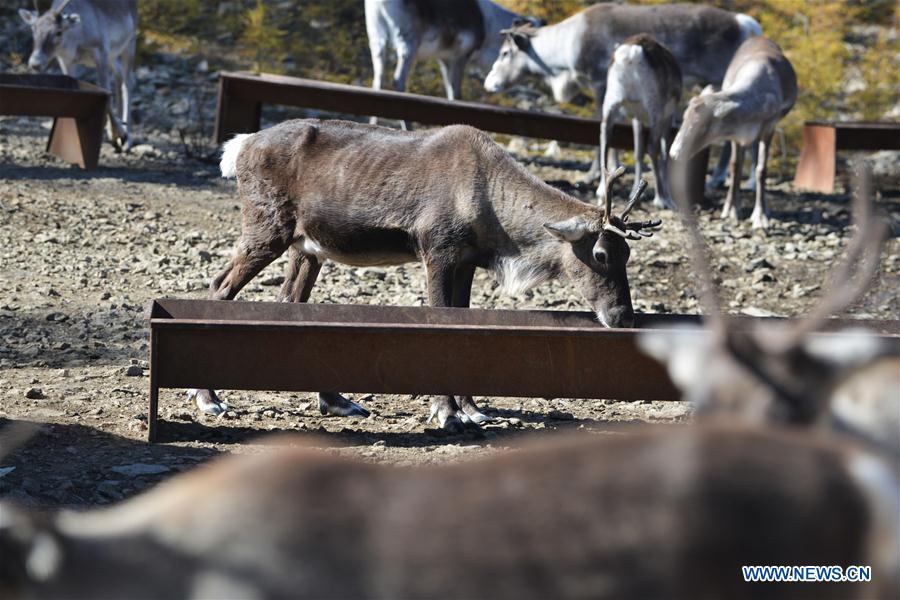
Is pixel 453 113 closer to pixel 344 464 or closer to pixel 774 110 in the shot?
pixel 774 110

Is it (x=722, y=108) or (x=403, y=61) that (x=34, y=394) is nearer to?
(x=722, y=108)

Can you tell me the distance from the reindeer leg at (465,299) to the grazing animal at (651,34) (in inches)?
354

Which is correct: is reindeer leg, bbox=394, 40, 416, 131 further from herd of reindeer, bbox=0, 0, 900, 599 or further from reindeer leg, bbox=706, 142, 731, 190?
herd of reindeer, bbox=0, 0, 900, 599

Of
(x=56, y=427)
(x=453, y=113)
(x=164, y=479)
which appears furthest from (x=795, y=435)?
(x=453, y=113)

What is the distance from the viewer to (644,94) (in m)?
13.9

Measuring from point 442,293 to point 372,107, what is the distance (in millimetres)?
7068

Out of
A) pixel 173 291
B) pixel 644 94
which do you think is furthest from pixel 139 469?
pixel 644 94

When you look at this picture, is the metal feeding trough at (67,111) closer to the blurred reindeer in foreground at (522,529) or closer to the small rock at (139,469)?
the small rock at (139,469)

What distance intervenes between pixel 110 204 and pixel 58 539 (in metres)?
10.3

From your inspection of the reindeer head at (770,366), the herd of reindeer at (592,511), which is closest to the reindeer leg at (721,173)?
the herd of reindeer at (592,511)

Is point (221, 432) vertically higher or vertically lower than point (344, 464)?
lower

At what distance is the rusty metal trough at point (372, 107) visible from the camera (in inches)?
539

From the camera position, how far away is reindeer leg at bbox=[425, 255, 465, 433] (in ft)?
22.8

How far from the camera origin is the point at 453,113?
45.3ft
